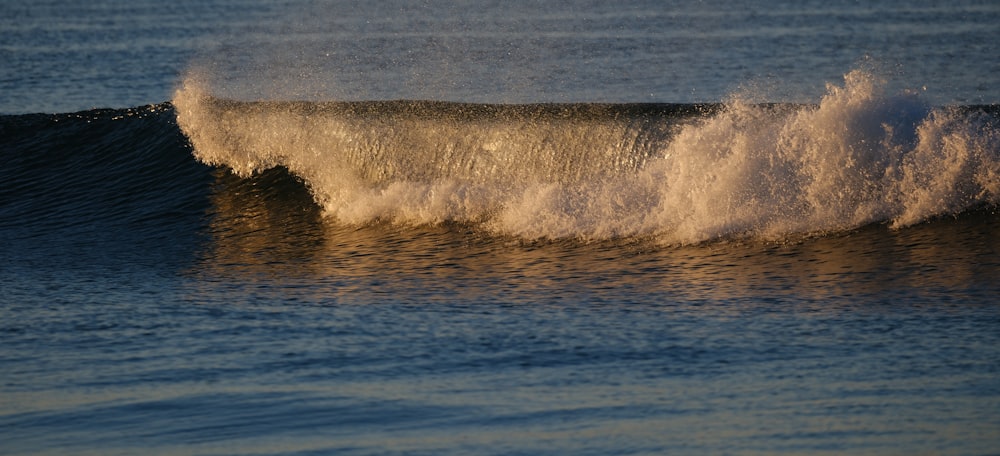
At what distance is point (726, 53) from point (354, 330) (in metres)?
17.7

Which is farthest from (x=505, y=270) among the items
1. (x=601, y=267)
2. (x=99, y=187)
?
(x=99, y=187)

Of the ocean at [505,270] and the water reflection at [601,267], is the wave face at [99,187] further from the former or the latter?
the water reflection at [601,267]

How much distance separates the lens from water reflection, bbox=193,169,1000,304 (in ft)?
28.7

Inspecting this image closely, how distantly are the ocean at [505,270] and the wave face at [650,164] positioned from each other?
0.03 metres

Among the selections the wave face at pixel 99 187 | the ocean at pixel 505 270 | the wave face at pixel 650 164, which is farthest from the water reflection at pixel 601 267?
the wave face at pixel 99 187

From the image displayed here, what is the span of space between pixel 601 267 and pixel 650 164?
2169 millimetres

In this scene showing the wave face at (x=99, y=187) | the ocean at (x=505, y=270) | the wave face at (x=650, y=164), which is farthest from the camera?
the wave face at (x=99, y=187)

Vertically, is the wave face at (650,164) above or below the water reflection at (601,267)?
above

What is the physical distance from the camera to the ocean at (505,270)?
6344 mm

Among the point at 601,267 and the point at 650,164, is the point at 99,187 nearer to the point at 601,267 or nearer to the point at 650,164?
the point at 650,164

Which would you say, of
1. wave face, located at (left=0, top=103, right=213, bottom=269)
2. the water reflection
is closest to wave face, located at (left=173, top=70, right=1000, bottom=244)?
the water reflection

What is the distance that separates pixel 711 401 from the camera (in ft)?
21.1

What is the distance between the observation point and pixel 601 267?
9773mm

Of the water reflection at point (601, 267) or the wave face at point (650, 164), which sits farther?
the wave face at point (650, 164)
